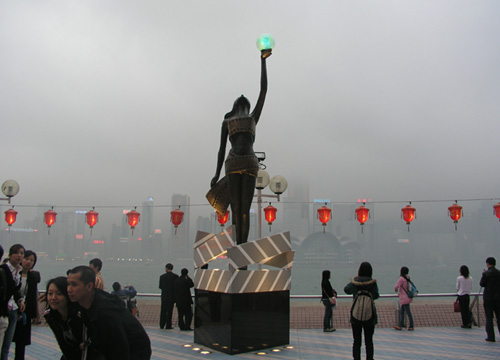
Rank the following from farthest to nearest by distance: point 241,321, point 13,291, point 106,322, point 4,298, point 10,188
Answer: point 10,188
point 241,321
point 13,291
point 4,298
point 106,322

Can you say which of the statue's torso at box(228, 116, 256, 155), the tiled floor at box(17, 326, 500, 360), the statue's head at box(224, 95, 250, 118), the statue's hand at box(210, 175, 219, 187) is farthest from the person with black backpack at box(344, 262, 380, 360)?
the statue's head at box(224, 95, 250, 118)

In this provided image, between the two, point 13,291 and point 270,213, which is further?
point 270,213

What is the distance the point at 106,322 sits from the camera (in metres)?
2.54

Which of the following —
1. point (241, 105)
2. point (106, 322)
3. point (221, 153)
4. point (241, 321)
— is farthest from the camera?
point (221, 153)

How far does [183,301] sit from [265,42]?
538 cm

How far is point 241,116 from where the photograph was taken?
23.5 feet

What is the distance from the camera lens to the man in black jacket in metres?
2.52

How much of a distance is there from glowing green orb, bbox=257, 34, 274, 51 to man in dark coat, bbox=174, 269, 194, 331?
4682 millimetres

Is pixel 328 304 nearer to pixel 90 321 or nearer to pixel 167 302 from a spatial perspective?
pixel 167 302

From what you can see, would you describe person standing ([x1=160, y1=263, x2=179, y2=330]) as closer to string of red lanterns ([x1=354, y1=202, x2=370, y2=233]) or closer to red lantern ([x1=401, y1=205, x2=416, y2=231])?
string of red lanterns ([x1=354, y1=202, x2=370, y2=233])

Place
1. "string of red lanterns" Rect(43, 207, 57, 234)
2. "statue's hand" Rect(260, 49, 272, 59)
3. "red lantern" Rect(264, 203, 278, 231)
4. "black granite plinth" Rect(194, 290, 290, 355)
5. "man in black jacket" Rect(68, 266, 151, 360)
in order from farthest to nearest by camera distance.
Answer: "string of red lanterns" Rect(43, 207, 57, 234) → "red lantern" Rect(264, 203, 278, 231) → "statue's hand" Rect(260, 49, 272, 59) → "black granite plinth" Rect(194, 290, 290, 355) → "man in black jacket" Rect(68, 266, 151, 360)

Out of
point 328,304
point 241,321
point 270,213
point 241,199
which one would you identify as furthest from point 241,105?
point 270,213

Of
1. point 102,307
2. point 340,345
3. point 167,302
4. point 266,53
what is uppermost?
point 266,53

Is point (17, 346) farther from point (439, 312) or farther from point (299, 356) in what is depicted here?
point (439, 312)
